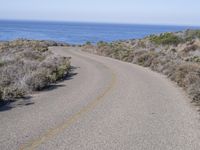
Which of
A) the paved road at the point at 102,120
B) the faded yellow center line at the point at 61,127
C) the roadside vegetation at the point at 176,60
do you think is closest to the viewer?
the faded yellow center line at the point at 61,127

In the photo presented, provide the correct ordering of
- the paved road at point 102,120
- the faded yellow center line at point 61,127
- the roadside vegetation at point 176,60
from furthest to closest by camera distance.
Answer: the roadside vegetation at point 176,60 → the paved road at point 102,120 → the faded yellow center line at point 61,127

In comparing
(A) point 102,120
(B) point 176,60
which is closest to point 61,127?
(A) point 102,120

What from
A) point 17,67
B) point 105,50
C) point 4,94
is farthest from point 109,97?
point 105,50

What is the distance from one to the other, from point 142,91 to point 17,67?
7.30 m

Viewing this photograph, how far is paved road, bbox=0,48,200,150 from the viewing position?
8.67 meters

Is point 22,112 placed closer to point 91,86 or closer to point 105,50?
point 91,86

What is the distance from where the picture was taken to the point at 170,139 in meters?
9.17

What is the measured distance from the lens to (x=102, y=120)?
11.0m

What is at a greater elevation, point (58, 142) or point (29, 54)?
point (58, 142)

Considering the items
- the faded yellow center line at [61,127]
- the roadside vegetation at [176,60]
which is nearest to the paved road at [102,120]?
the faded yellow center line at [61,127]

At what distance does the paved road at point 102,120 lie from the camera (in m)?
8.67

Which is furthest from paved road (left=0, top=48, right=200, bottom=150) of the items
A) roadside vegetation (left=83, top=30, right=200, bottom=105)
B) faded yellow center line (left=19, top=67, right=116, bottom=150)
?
roadside vegetation (left=83, top=30, right=200, bottom=105)

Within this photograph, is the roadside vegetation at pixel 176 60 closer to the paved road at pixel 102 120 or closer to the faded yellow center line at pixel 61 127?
the paved road at pixel 102 120

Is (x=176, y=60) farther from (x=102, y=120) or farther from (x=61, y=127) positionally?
(x=61, y=127)
